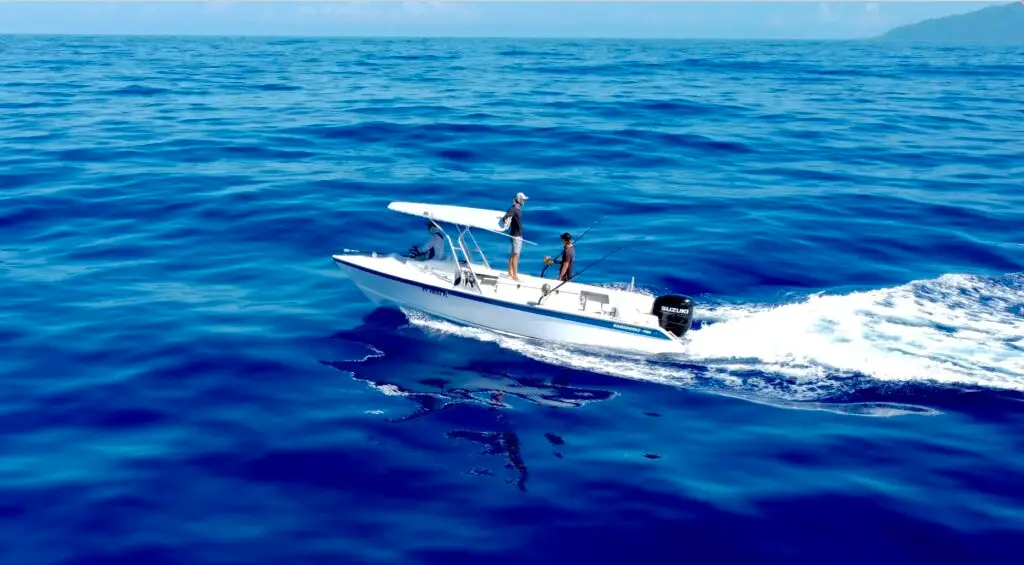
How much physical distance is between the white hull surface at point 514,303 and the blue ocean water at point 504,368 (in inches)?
20.6

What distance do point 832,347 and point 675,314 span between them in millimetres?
3729

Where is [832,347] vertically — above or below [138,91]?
below

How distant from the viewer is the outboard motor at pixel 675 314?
20.5m

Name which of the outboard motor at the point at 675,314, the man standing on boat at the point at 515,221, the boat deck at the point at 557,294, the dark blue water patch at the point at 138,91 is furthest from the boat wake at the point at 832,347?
the dark blue water patch at the point at 138,91

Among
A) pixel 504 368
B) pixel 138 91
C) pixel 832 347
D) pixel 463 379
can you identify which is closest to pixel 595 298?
pixel 504 368

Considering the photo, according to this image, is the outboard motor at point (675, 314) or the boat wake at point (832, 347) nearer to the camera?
the boat wake at point (832, 347)

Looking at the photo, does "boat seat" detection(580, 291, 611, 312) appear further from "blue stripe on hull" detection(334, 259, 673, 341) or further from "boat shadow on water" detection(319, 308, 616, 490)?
"boat shadow on water" detection(319, 308, 616, 490)

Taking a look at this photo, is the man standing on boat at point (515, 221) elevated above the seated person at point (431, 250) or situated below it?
above

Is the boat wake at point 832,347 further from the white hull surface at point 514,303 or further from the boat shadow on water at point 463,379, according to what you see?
the boat shadow on water at point 463,379

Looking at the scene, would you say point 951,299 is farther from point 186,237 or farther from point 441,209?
point 186,237

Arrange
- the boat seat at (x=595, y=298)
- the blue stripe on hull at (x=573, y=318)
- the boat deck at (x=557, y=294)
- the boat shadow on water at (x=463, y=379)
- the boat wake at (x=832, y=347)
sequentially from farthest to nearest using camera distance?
the boat seat at (x=595, y=298) → the boat deck at (x=557, y=294) → the blue stripe on hull at (x=573, y=318) → the boat wake at (x=832, y=347) → the boat shadow on water at (x=463, y=379)

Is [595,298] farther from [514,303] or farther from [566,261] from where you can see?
[514,303]

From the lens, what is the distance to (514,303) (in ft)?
68.3

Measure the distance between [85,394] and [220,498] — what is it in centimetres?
582
